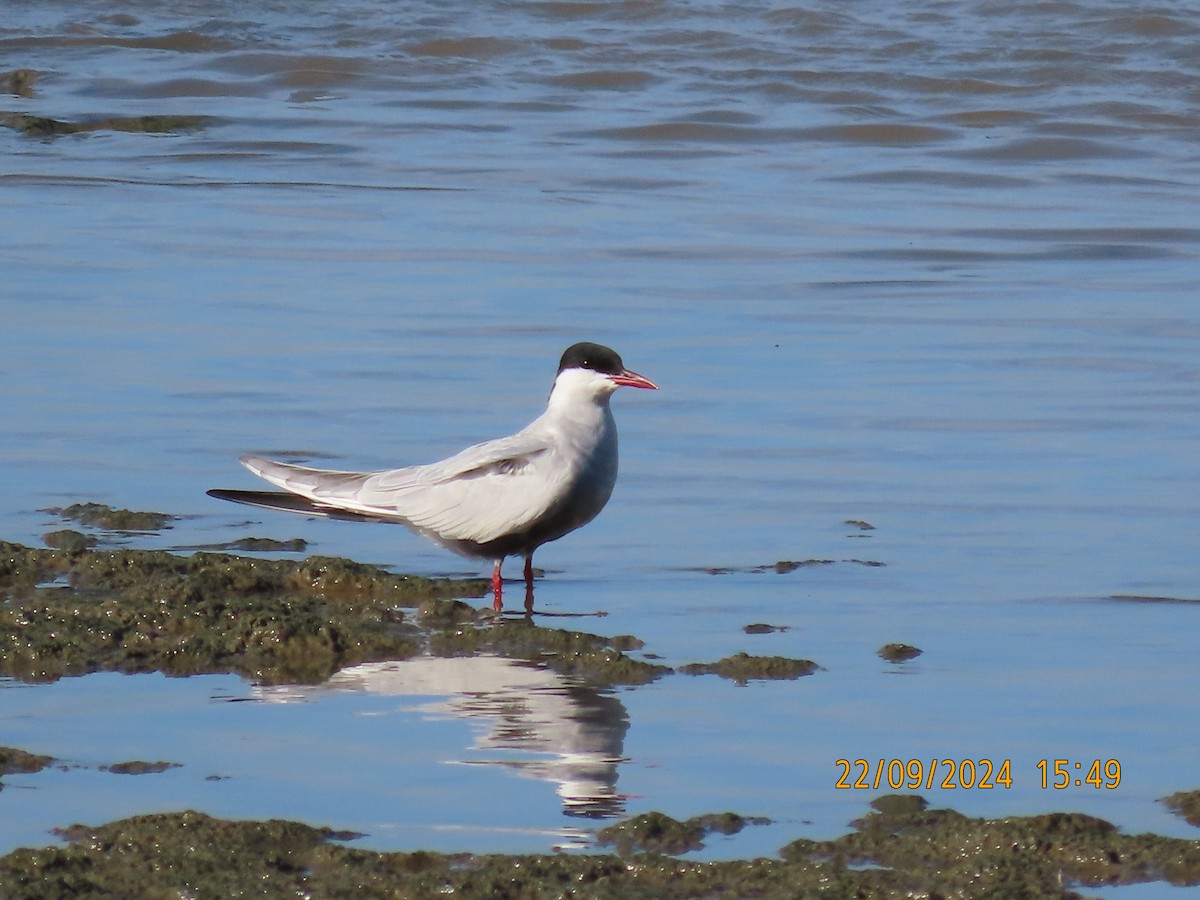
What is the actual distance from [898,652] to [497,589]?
4.14 ft

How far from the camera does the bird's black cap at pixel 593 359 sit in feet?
19.8

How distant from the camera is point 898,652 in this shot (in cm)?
493

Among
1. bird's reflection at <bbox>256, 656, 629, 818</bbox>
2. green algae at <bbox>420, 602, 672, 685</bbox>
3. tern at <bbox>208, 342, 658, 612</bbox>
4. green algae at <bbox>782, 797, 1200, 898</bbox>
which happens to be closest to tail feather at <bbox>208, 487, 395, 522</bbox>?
tern at <bbox>208, 342, 658, 612</bbox>

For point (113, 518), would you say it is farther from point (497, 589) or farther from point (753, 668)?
point (753, 668)

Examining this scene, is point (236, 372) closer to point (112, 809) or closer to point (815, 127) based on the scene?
point (112, 809)

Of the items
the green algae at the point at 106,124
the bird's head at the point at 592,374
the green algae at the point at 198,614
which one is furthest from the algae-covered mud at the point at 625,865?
the green algae at the point at 106,124

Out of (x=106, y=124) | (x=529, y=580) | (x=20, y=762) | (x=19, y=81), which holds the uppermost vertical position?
(x=19, y=81)

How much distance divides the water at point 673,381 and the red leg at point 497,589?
0.50 ft

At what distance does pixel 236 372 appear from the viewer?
7809mm

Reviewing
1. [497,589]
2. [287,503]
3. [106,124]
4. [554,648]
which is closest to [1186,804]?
[554,648]

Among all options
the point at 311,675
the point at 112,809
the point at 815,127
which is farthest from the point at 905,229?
the point at 112,809

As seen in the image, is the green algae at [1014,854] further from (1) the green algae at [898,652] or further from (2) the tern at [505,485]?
(2) the tern at [505,485]

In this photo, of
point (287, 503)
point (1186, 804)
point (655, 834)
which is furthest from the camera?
point (287, 503)

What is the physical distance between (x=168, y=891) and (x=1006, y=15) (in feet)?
54.6
